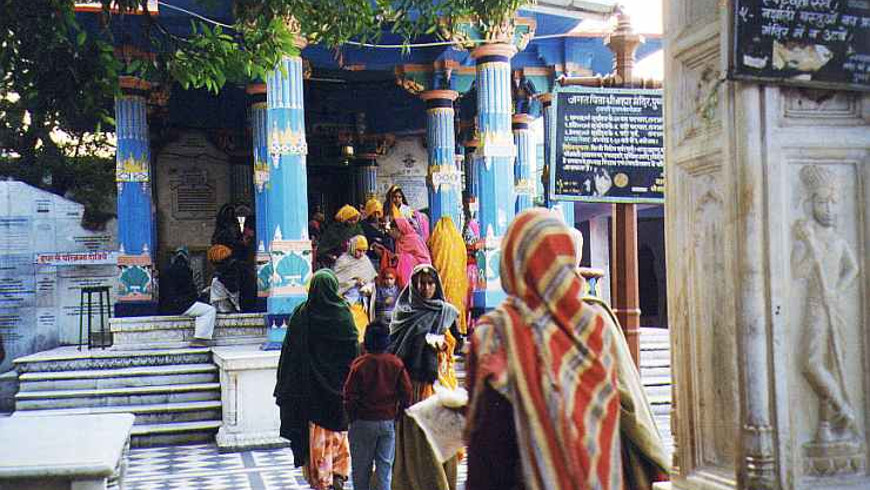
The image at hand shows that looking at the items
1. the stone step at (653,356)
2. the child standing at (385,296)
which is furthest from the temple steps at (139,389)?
the stone step at (653,356)

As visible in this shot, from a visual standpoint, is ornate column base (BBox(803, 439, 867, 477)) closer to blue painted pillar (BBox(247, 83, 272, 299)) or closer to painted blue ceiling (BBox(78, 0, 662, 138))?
painted blue ceiling (BBox(78, 0, 662, 138))

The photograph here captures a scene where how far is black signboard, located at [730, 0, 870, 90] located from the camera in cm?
365

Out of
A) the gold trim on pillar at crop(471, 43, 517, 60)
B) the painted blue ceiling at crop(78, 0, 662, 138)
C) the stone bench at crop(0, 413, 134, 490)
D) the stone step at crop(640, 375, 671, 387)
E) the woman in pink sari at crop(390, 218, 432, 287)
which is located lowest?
the stone step at crop(640, 375, 671, 387)

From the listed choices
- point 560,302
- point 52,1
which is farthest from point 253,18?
point 560,302

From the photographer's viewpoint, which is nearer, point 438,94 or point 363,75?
point 438,94

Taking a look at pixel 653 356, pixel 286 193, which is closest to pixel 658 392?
pixel 653 356

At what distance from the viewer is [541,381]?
3104mm

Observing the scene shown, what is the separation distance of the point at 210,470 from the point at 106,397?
2702mm

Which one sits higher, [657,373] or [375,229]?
[375,229]

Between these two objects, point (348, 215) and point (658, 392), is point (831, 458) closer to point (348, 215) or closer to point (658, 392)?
point (658, 392)

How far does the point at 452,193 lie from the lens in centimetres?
1673

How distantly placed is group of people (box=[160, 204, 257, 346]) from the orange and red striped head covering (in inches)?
419

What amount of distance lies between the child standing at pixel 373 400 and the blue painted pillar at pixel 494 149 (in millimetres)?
6892

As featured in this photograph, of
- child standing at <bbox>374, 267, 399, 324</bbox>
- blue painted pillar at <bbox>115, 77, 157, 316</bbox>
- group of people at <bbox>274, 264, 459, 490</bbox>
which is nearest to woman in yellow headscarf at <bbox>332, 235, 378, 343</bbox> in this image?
child standing at <bbox>374, 267, 399, 324</bbox>
